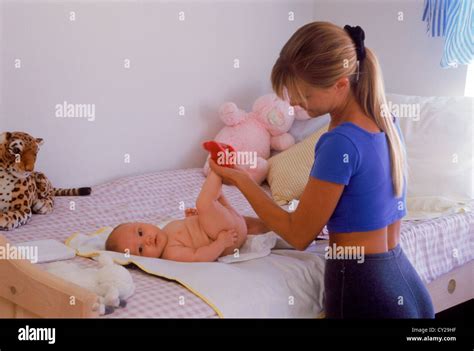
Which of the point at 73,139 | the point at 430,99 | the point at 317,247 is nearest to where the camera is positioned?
the point at 317,247

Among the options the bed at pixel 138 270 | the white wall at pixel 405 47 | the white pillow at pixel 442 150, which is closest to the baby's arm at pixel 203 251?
the bed at pixel 138 270

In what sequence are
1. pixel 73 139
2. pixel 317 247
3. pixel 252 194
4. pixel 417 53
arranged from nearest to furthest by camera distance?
pixel 252 194, pixel 317 247, pixel 73 139, pixel 417 53

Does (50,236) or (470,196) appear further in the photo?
(470,196)

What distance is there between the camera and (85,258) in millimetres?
1927

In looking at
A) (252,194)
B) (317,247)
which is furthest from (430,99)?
(252,194)

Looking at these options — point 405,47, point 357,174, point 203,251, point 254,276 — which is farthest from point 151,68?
point 357,174

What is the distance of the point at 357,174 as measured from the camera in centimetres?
165

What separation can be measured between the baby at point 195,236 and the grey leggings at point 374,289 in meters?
0.32

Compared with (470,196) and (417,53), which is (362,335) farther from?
(417,53)

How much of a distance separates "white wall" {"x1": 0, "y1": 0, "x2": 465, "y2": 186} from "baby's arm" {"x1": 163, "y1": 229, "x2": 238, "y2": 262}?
919 millimetres

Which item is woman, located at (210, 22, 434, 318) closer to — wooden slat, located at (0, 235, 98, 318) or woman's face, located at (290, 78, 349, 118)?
woman's face, located at (290, 78, 349, 118)

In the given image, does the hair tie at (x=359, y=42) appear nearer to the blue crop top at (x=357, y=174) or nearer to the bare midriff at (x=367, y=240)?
the blue crop top at (x=357, y=174)

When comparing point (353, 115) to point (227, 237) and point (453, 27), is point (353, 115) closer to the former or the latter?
point (227, 237)

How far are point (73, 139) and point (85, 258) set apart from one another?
2.85 feet
